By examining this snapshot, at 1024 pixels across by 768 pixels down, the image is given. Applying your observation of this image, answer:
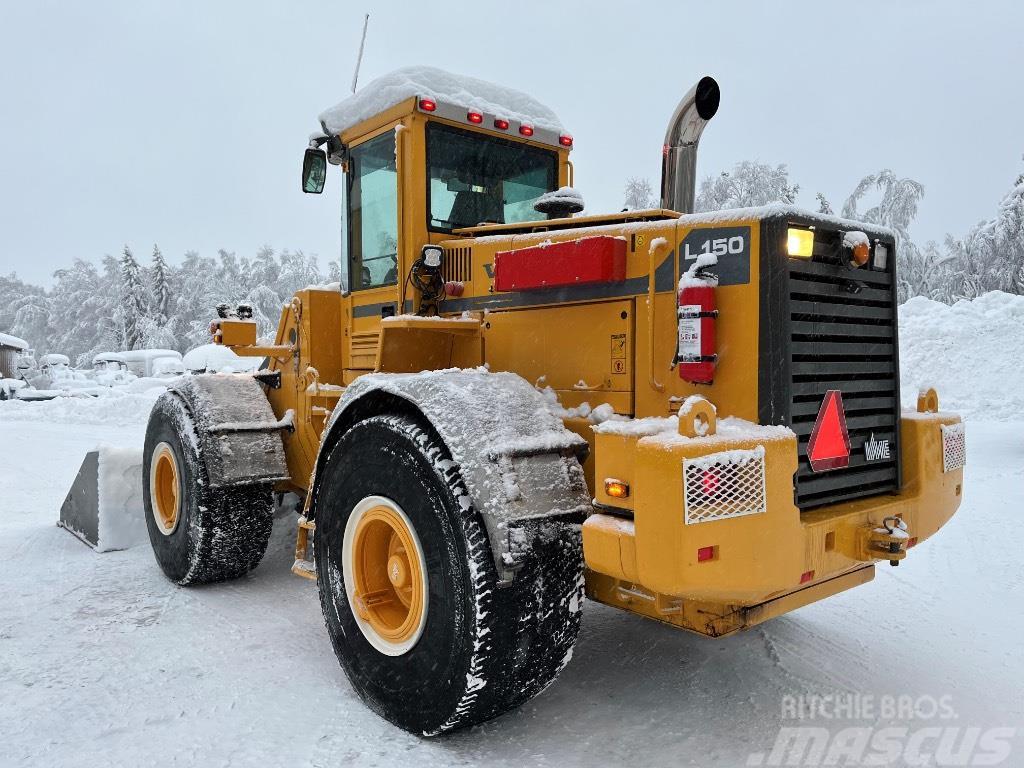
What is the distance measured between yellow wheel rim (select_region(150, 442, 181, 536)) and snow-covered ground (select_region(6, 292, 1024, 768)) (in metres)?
0.42

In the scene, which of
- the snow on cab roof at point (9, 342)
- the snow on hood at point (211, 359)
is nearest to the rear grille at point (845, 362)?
the snow on hood at point (211, 359)

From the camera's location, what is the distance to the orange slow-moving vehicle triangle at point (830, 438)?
3.02 m

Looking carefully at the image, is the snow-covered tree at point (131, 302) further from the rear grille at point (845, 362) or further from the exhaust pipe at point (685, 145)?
the rear grille at point (845, 362)

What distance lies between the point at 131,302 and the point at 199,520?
175ft

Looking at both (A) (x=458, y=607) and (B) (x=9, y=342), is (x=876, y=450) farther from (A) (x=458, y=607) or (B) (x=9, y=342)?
(B) (x=9, y=342)

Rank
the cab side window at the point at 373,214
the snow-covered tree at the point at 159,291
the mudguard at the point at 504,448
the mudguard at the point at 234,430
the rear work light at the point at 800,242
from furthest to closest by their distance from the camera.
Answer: the snow-covered tree at the point at 159,291
the mudguard at the point at 234,430
the cab side window at the point at 373,214
the rear work light at the point at 800,242
the mudguard at the point at 504,448

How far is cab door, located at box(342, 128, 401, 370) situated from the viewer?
4562mm

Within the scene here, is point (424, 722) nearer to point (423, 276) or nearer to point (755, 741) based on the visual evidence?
point (755, 741)

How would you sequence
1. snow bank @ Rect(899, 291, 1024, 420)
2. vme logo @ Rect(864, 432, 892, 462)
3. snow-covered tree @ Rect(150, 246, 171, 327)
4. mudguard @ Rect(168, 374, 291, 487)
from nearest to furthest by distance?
vme logo @ Rect(864, 432, 892, 462) → mudguard @ Rect(168, 374, 291, 487) → snow bank @ Rect(899, 291, 1024, 420) → snow-covered tree @ Rect(150, 246, 171, 327)

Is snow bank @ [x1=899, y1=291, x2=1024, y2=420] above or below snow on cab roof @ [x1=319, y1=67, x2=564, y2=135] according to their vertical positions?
below

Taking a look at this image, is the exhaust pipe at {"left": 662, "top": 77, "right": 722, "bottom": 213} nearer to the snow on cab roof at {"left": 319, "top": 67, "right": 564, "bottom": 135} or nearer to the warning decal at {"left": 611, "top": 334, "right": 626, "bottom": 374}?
the snow on cab roof at {"left": 319, "top": 67, "right": 564, "bottom": 135}

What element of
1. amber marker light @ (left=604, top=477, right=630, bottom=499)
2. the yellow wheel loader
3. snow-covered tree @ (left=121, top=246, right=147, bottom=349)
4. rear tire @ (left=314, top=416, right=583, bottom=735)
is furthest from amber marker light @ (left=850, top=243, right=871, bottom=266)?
snow-covered tree @ (left=121, top=246, right=147, bottom=349)

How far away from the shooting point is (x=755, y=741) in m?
3.15

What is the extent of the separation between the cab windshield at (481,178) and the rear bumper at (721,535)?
7.33ft
